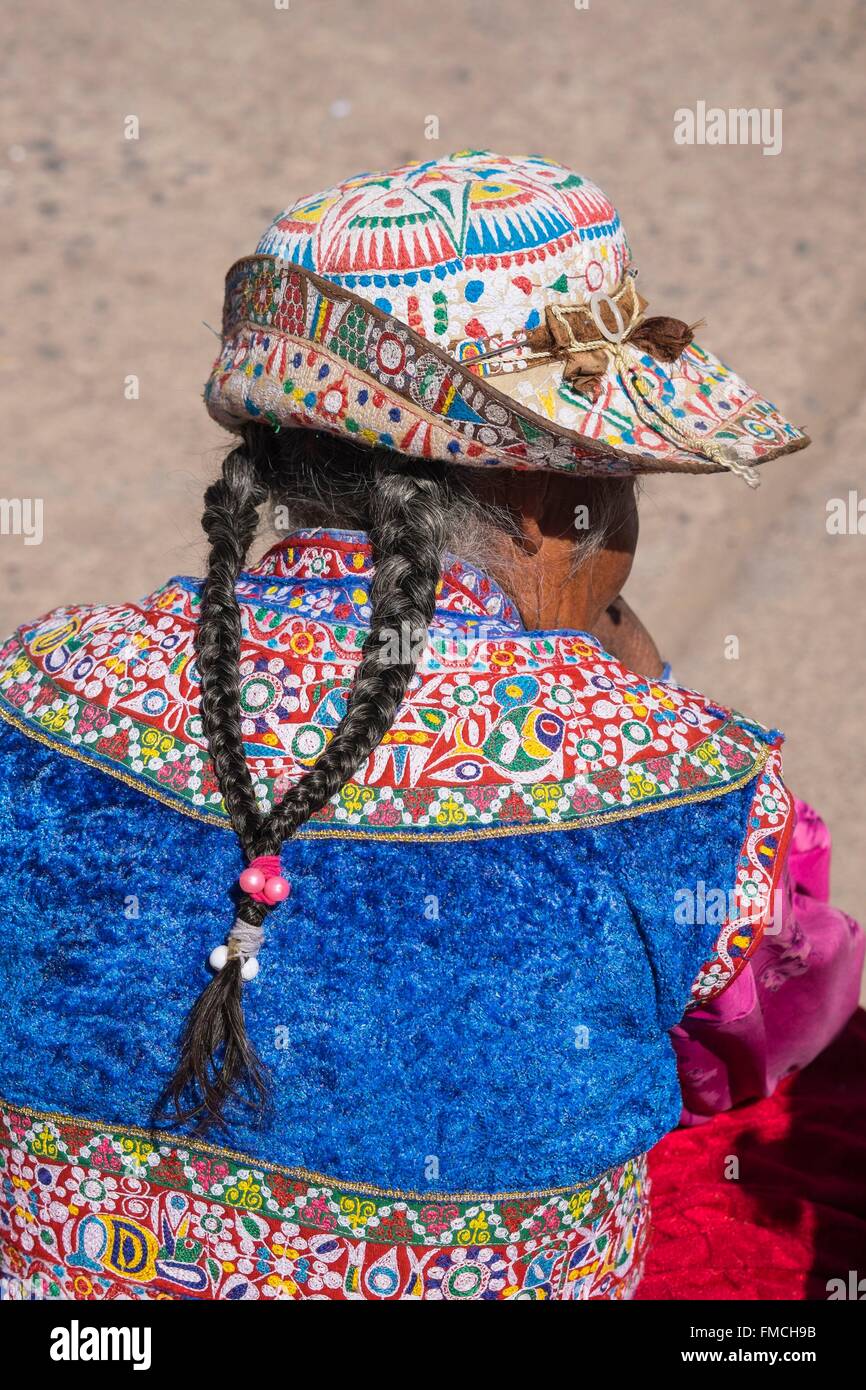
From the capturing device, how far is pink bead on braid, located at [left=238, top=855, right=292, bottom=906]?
1.37 metres

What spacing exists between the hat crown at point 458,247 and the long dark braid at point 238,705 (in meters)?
0.17

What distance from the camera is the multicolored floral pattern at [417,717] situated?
1.47m

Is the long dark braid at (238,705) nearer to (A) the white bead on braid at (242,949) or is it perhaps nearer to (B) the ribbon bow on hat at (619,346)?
(A) the white bead on braid at (242,949)

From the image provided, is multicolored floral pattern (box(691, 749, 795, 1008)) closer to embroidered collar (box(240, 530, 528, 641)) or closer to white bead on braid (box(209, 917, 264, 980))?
embroidered collar (box(240, 530, 528, 641))

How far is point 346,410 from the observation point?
1.57 m

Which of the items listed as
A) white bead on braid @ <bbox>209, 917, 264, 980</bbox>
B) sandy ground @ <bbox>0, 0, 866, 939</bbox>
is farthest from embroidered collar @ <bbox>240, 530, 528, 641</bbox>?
sandy ground @ <bbox>0, 0, 866, 939</bbox>

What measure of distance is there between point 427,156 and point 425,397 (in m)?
4.45

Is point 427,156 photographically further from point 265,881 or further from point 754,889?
point 265,881

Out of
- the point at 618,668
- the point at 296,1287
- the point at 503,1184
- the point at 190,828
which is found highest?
the point at 618,668

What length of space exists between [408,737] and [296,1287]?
0.62 m

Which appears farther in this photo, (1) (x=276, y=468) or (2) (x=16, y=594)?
(2) (x=16, y=594)

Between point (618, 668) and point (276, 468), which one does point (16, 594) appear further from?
point (618, 668)

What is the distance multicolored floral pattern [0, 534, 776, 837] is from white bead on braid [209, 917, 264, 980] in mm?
124

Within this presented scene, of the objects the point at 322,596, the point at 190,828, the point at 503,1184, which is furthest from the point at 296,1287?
the point at 322,596
